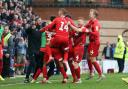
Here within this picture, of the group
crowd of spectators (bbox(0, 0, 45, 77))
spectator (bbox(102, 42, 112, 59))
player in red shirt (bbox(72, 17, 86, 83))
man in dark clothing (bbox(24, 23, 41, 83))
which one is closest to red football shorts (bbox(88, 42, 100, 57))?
player in red shirt (bbox(72, 17, 86, 83))

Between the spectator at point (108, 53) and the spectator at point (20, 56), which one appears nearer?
the spectator at point (20, 56)

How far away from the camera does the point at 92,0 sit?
4491cm

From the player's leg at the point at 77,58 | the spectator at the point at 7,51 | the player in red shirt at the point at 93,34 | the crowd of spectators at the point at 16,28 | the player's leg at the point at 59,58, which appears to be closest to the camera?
the player's leg at the point at 59,58

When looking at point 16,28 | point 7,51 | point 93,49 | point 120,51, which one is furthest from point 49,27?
point 120,51

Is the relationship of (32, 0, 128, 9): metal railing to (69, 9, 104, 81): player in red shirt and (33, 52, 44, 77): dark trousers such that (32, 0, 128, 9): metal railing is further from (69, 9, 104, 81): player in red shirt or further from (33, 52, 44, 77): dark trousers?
(33, 52, 44, 77): dark trousers

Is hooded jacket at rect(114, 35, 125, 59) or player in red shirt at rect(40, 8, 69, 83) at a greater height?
player in red shirt at rect(40, 8, 69, 83)

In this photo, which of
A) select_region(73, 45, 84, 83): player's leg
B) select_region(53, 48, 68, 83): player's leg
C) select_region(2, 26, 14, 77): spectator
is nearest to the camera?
select_region(53, 48, 68, 83): player's leg

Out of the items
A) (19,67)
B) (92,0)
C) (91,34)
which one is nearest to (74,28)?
(91,34)

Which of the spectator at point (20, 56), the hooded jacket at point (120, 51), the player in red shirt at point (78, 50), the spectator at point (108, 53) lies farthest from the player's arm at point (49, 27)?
the spectator at point (108, 53)

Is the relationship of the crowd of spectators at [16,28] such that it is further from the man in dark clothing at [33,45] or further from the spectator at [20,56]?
the man in dark clothing at [33,45]

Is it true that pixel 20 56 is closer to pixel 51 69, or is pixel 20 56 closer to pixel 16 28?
pixel 16 28

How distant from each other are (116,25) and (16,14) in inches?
499

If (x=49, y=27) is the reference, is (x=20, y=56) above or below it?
below

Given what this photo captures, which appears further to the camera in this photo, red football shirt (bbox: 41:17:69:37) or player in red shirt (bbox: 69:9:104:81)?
player in red shirt (bbox: 69:9:104:81)
